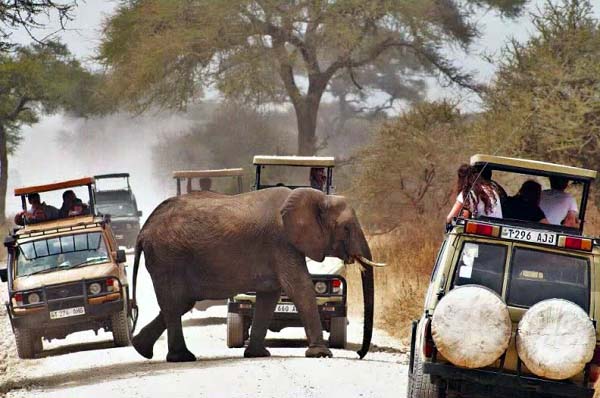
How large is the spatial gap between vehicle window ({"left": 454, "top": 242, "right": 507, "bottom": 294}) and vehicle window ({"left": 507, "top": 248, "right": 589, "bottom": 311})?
98 millimetres

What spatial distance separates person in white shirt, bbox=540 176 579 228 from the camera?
13086 millimetres

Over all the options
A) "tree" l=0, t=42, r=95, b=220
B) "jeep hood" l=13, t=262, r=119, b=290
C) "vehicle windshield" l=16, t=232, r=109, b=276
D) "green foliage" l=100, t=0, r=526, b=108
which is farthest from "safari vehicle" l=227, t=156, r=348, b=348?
"tree" l=0, t=42, r=95, b=220

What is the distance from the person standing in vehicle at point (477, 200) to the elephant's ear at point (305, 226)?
14.7 feet

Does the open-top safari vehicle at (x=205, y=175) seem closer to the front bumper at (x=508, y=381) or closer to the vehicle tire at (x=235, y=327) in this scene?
the vehicle tire at (x=235, y=327)

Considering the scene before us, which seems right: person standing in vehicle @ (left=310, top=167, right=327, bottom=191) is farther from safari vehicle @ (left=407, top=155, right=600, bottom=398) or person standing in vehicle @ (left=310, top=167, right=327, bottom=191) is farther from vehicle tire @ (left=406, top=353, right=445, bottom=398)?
vehicle tire @ (left=406, top=353, right=445, bottom=398)

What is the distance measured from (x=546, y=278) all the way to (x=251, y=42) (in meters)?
33.8

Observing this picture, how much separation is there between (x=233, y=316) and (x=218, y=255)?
0.73 metres

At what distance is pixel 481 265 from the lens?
1097 centimetres

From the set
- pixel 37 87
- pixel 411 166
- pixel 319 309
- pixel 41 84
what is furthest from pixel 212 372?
pixel 37 87

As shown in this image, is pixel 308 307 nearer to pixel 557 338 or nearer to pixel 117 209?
pixel 557 338

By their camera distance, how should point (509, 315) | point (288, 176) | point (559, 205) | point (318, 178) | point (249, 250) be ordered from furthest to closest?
point (288, 176)
point (318, 178)
point (249, 250)
point (559, 205)
point (509, 315)

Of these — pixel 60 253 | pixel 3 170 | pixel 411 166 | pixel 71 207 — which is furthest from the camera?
pixel 3 170

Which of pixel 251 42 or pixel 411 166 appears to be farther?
pixel 251 42

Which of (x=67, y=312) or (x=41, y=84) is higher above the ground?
(x=41, y=84)
